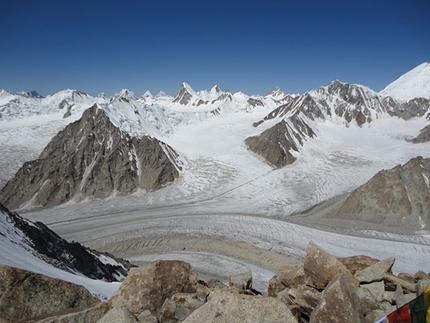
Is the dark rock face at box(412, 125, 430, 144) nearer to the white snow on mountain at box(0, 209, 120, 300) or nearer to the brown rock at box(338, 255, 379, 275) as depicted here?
the brown rock at box(338, 255, 379, 275)

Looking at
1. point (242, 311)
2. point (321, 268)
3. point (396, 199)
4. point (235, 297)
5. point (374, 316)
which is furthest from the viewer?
point (396, 199)

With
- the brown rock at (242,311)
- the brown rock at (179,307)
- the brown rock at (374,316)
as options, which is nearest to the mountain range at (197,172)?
the brown rock at (179,307)

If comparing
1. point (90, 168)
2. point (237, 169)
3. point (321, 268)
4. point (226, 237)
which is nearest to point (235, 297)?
point (321, 268)

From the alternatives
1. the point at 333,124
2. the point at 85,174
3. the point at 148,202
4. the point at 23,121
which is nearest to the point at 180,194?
the point at 148,202

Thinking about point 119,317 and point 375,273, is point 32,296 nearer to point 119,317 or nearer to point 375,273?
point 119,317

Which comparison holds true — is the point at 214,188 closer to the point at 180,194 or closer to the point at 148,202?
the point at 180,194

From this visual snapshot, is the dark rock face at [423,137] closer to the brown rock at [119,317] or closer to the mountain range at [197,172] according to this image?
the mountain range at [197,172]
